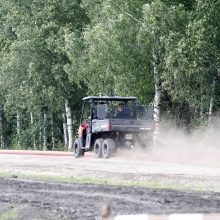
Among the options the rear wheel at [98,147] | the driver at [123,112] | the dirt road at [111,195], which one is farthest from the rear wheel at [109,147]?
the dirt road at [111,195]

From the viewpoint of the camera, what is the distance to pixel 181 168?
2177 centimetres

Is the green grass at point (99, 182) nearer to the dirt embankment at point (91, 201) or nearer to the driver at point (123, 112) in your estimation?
the dirt embankment at point (91, 201)

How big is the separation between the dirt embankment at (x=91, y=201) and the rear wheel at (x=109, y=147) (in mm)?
11170

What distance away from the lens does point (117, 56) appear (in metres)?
35.5

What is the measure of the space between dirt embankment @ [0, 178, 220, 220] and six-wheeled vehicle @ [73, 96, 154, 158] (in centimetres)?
1172

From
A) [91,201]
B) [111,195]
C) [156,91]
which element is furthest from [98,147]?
[91,201]

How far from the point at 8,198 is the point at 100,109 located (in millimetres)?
15114

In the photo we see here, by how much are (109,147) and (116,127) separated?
90 centimetres

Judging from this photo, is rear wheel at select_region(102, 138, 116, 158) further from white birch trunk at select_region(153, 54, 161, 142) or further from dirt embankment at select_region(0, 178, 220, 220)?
dirt embankment at select_region(0, 178, 220, 220)

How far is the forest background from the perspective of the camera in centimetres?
3328

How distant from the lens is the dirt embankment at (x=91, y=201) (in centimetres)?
1140

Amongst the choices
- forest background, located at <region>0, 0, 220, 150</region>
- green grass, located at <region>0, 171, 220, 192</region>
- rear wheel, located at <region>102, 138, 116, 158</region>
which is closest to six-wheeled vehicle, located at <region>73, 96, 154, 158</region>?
rear wheel, located at <region>102, 138, 116, 158</region>

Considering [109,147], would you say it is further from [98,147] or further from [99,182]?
[99,182]

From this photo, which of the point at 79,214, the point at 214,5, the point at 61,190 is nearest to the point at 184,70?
the point at 214,5
